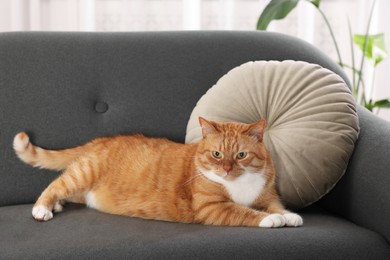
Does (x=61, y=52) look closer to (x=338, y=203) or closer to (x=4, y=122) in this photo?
(x=4, y=122)

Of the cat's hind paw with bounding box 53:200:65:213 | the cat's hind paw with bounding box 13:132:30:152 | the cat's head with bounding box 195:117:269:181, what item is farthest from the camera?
the cat's hind paw with bounding box 13:132:30:152

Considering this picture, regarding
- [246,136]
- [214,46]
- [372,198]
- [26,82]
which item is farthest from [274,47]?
[26,82]

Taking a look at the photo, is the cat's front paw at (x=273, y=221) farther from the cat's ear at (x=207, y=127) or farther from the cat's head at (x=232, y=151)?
the cat's ear at (x=207, y=127)

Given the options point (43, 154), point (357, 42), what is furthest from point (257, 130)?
point (357, 42)

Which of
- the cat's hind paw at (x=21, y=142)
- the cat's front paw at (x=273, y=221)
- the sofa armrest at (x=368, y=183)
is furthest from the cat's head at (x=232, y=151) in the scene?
the cat's hind paw at (x=21, y=142)

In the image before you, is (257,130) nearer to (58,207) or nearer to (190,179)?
(190,179)

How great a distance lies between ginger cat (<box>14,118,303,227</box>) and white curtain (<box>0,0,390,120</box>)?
101 cm

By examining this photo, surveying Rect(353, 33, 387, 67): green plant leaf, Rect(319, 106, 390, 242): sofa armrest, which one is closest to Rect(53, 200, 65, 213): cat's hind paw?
Rect(319, 106, 390, 242): sofa armrest

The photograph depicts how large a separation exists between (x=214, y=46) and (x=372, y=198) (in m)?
0.85

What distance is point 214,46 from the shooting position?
2.18 m

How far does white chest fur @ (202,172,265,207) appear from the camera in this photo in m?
1.74

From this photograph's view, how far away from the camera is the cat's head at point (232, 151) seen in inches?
67.1

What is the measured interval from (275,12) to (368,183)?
1.12 m

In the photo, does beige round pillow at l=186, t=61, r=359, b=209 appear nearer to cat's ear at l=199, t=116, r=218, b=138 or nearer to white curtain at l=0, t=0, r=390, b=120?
cat's ear at l=199, t=116, r=218, b=138
